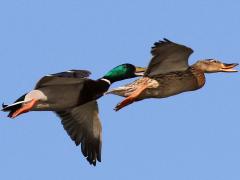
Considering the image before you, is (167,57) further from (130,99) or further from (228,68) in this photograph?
(228,68)

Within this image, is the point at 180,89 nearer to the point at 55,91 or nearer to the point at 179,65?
the point at 179,65

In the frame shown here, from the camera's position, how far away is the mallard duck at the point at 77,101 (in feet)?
59.1

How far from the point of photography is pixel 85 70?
18.4 m

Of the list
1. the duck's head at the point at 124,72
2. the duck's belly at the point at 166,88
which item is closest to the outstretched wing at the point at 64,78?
the duck's belly at the point at 166,88

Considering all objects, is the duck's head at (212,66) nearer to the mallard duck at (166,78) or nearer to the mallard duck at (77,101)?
the mallard duck at (166,78)

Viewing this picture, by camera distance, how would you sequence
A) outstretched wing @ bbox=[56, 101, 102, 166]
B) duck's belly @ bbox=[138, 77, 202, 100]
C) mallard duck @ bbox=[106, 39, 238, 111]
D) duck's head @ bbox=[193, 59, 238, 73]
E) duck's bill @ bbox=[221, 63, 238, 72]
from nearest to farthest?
1. mallard duck @ bbox=[106, 39, 238, 111]
2. duck's belly @ bbox=[138, 77, 202, 100]
3. duck's head @ bbox=[193, 59, 238, 73]
4. duck's bill @ bbox=[221, 63, 238, 72]
5. outstretched wing @ bbox=[56, 101, 102, 166]

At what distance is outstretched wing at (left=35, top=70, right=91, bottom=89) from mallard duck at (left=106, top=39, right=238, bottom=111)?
665 mm

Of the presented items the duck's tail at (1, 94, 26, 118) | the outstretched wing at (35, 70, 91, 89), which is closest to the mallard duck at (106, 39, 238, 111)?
the outstretched wing at (35, 70, 91, 89)

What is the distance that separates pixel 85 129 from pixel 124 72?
60.9 inches

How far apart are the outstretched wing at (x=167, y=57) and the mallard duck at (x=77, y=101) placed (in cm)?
143

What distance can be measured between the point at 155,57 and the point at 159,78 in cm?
55

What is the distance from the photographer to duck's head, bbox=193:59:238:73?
18156mm

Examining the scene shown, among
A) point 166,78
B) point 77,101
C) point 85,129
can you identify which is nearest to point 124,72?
point 85,129

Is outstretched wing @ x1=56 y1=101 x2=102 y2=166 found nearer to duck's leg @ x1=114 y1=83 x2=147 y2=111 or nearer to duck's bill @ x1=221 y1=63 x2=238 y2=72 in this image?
duck's leg @ x1=114 y1=83 x2=147 y2=111
